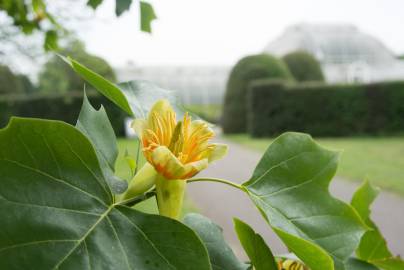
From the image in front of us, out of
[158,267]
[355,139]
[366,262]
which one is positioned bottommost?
[355,139]

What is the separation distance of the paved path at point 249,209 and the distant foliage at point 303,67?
32.2 ft

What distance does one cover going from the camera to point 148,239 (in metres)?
0.35

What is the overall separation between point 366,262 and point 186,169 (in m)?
0.37

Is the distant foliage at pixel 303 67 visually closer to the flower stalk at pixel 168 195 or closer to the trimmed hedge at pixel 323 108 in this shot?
the trimmed hedge at pixel 323 108

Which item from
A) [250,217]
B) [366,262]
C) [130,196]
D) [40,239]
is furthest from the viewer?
[250,217]

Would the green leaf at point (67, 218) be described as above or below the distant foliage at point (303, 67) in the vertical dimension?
above

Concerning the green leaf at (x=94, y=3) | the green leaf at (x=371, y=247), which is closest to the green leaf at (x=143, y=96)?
the green leaf at (x=371, y=247)

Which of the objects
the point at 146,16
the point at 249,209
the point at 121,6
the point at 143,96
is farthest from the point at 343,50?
the point at 143,96

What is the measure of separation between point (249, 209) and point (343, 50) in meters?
27.0

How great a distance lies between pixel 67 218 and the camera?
33cm

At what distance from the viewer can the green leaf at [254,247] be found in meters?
0.46

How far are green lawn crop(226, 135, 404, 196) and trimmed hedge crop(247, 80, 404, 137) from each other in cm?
60

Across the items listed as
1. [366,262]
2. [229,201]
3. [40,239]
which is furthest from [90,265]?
[229,201]

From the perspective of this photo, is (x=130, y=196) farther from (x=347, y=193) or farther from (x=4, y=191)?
(x=347, y=193)
